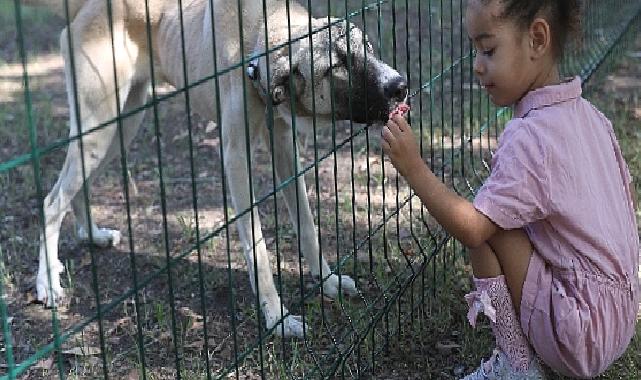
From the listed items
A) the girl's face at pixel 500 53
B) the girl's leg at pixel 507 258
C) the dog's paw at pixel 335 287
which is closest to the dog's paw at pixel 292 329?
the dog's paw at pixel 335 287

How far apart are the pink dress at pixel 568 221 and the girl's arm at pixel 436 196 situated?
0.15ft

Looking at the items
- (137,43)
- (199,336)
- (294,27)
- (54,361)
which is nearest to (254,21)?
(294,27)

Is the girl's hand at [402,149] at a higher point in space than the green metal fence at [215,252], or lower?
higher

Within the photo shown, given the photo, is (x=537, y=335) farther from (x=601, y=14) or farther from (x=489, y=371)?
(x=601, y=14)

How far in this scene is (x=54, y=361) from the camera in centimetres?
352

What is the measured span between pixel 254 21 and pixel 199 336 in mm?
1247

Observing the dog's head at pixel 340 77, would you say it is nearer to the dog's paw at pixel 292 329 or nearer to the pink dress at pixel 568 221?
the pink dress at pixel 568 221

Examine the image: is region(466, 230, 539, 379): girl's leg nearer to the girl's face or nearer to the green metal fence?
the girl's face

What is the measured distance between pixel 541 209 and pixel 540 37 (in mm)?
474

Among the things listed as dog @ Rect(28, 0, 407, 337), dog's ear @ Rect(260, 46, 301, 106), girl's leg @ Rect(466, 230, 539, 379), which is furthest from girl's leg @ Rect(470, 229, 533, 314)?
dog's ear @ Rect(260, 46, 301, 106)

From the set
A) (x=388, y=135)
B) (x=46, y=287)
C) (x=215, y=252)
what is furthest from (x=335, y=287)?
(x=388, y=135)

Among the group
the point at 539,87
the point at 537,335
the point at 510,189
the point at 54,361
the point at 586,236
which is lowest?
the point at 54,361

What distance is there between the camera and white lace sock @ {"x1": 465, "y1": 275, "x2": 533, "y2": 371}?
2676 mm

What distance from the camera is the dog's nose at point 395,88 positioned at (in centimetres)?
327
